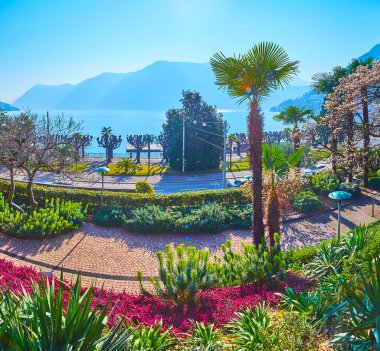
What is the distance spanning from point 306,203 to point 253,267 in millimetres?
10973

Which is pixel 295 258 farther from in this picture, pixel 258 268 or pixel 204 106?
pixel 204 106

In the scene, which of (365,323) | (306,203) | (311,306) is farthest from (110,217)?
(365,323)

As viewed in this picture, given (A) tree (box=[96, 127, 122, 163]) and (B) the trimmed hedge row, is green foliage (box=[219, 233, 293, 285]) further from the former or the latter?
(A) tree (box=[96, 127, 122, 163])

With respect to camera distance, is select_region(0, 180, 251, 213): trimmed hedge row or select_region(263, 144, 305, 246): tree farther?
select_region(0, 180, 251, 213): trimmed hedge row

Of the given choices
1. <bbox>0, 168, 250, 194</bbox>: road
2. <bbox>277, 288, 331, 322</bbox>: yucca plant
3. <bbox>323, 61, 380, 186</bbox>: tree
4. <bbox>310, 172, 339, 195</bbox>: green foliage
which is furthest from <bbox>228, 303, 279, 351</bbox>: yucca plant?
<bbox>0, 168, 250, 194</bbox>: road

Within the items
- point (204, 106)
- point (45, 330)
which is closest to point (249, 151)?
point (45, 330)

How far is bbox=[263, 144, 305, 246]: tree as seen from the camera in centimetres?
1175

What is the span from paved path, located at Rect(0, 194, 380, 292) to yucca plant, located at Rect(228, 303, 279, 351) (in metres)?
5.04

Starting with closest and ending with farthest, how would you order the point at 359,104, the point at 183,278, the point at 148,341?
1. the point at 148,341
2. the point at 183,278
3. the point at 359,104

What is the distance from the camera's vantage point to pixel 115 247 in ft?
47.5

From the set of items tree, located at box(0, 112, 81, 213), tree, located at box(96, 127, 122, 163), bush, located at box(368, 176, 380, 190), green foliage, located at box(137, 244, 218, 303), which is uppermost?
tree, located at box(96, 127, 122, 163)

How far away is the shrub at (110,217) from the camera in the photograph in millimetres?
17141

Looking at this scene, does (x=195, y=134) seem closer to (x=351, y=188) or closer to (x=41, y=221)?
(x=351, y=188)

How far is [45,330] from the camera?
434 centimetres
